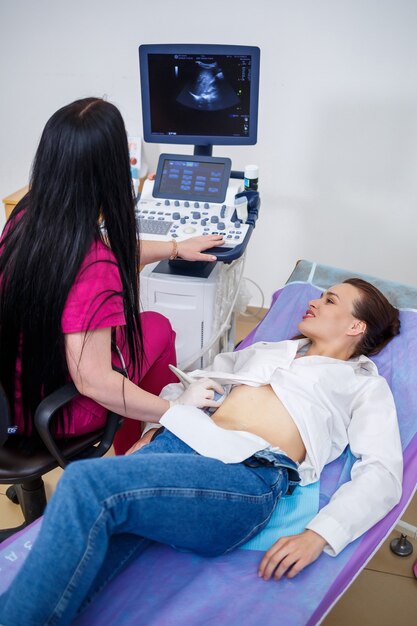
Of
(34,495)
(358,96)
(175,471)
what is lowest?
(34,495)

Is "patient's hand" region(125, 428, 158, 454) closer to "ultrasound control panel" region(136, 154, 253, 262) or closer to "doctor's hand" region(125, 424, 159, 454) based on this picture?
"doctor's hand" region(125, 424, 159, 454)

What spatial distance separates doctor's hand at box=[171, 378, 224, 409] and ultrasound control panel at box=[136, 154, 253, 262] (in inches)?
24.0

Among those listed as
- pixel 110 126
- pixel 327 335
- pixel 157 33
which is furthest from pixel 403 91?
pixel 110 126

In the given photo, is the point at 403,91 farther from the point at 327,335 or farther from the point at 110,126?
the point at 110,126

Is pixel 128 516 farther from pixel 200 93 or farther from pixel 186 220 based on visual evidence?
pixel 200 93

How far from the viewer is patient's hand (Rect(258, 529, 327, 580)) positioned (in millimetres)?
1259

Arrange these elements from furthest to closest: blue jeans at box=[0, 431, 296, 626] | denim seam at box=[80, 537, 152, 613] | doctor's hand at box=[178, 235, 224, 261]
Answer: doctor's hand at box=[178, 235, 224, 261], denim seam at box=[80, 537, 152, 613], blue jeans at box=[0, 431, 296, 626]

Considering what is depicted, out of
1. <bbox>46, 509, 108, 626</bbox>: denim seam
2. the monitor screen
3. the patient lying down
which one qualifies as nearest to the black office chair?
the patient lying down

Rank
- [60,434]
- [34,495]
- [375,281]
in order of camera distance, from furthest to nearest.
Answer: [375,281] < [34,495] < [60,434]

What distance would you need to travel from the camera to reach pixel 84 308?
1.30 m

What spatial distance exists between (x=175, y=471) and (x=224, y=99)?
137 cm

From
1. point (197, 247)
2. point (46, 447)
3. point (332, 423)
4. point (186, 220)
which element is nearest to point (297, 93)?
point (186, 220)

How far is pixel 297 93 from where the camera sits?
8.38 feet

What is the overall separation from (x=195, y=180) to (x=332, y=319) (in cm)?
80
